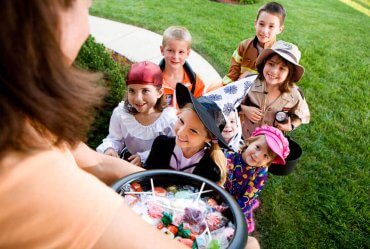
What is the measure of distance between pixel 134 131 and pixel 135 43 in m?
3.33

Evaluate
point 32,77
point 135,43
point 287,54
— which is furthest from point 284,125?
point 135,43

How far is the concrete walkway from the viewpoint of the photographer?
5559mm

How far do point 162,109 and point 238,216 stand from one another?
1.91 metres

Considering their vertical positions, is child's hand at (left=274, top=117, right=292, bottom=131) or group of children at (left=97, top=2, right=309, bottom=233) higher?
group of children at (left=97, top=2, right=309, bottom=233)

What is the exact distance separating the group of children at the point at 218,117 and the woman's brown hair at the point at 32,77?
1488mm

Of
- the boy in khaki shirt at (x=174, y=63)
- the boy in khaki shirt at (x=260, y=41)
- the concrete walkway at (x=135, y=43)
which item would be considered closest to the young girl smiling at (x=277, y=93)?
the boy in khaki shirt at (x=260, y=41)

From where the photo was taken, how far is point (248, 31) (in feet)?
25.5

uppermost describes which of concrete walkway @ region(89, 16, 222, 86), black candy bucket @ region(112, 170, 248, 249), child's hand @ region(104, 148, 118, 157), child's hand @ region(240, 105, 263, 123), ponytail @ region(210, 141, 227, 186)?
black candy bucket @ region(112, 170, 248, 249)

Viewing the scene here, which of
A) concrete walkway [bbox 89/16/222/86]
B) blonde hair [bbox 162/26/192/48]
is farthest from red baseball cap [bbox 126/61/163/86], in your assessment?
concrete walkway [bbox 89/16/222/86]

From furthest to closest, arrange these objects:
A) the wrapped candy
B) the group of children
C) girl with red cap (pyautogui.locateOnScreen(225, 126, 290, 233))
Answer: girl with red cap (pyautogui.locateOnScreen(225, 126, 290, 233)) → the group of children → the wrapped candy

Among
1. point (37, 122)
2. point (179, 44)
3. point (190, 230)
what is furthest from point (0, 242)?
point (179, 44)

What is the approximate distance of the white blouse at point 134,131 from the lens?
311 centimetres

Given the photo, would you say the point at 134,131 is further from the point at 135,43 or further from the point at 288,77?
the point at 135,43

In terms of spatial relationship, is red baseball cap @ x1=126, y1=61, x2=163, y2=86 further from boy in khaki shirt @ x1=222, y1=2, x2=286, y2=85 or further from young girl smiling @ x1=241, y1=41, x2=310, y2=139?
boy in khaki shirt @ x1=222, y1=2, x2=286, y2=85
